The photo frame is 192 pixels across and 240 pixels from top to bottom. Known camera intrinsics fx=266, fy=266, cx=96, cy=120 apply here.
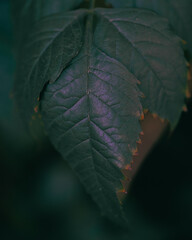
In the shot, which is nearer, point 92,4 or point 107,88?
point 107,88

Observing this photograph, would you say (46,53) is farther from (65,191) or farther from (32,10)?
(65,191)

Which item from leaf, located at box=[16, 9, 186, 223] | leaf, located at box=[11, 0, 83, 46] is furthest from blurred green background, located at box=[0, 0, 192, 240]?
leaf, located at box=[16, 9, 186, 223]

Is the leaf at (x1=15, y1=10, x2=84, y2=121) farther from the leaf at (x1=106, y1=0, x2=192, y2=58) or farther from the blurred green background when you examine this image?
the blurred green background

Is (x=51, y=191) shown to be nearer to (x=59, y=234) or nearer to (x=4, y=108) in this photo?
(x=59, y=234)

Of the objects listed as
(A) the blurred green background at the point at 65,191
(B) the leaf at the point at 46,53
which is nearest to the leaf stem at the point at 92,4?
(B) the leaf at the point at 46,53

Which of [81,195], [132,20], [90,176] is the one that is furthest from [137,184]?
[132,20]

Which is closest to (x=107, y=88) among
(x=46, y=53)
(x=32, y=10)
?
(x=46, y=53)

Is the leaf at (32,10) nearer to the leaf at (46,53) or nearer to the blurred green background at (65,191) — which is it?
the leaf at (46,53)
